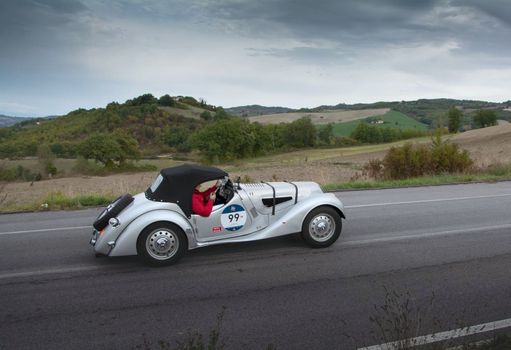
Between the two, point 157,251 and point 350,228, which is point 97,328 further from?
point 350,228

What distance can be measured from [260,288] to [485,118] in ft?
364

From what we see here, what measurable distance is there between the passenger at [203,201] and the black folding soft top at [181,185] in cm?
10

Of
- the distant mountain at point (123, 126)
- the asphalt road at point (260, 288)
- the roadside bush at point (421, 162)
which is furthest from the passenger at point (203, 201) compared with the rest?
the distant mountain at point (123, 126)

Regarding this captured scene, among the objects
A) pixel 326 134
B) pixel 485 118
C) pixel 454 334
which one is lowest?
pixel 454 334

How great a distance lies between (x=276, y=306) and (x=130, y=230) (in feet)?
7.78

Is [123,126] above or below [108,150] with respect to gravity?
above

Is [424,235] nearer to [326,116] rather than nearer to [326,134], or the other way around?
[326,134]

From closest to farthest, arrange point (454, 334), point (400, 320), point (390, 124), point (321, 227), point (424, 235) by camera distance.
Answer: point (454, 334), point (400, 320), point (321, 227), point (424, 235), point (390, 124)

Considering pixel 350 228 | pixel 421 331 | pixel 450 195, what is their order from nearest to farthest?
pixel 421 331, pixel 350 228, pixel 450 195

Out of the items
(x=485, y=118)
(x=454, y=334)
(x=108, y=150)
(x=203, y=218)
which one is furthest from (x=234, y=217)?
(x=485, y=118)

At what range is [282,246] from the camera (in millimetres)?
7586

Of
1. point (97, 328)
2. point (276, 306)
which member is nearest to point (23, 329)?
point (97, 328)

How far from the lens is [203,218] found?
6.80 m

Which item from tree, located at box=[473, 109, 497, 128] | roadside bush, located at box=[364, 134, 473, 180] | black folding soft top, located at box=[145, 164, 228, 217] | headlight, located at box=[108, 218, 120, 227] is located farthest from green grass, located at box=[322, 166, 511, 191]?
tree, located at box=[473, 109, 497, 128]
